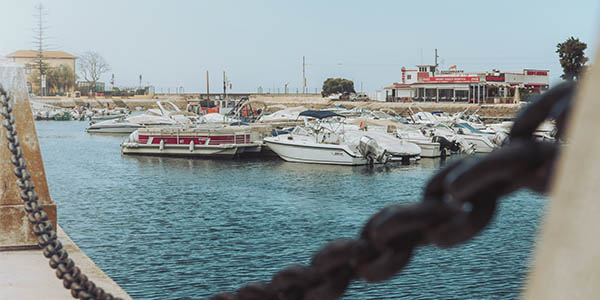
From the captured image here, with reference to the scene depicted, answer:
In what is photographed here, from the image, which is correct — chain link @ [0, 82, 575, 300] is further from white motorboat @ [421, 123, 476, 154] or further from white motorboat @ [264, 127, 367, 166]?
white motorboat @ [421, 123, 476, 154]

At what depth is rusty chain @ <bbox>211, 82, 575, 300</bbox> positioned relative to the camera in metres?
0.90

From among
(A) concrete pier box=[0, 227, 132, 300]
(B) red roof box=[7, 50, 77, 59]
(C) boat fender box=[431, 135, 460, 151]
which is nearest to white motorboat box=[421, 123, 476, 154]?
(C) boat fender box=[431, 135, 460, 151]

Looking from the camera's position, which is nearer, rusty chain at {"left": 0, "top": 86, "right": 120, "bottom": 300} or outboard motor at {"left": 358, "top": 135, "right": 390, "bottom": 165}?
rusty chain at {"left": 0, "top": 86, "right": 120, "bottom": 300}

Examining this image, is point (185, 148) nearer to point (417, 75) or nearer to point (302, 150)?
point (302, 150)

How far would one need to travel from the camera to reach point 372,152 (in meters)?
35.6

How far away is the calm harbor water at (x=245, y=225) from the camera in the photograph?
1364cm

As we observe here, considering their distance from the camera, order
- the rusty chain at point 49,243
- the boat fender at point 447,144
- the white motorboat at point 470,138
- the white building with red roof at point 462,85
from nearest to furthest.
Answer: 1. the rusty chain at point 49,243
2. the white motorboat at point 470,138
3. the boat fender at point 447,144
4. the white building with red roof at point 462,85

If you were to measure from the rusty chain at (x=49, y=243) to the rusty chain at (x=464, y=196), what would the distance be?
5.60 ft

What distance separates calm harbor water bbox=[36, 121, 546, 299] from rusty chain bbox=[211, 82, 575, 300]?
38.9 feet

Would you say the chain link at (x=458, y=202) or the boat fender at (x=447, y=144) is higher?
the chain link at (x=458, y=202)

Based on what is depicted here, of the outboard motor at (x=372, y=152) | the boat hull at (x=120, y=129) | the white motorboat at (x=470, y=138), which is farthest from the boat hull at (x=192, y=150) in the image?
the boat hull at (x=120, y=129)

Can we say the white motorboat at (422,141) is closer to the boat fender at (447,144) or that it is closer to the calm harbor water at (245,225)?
the boat fender at (447,144)

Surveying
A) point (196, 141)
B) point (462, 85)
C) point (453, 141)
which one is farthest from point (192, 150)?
point (462, 85)

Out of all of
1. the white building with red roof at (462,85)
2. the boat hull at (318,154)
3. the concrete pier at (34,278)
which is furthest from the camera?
the white building with red roof at (462,85)
